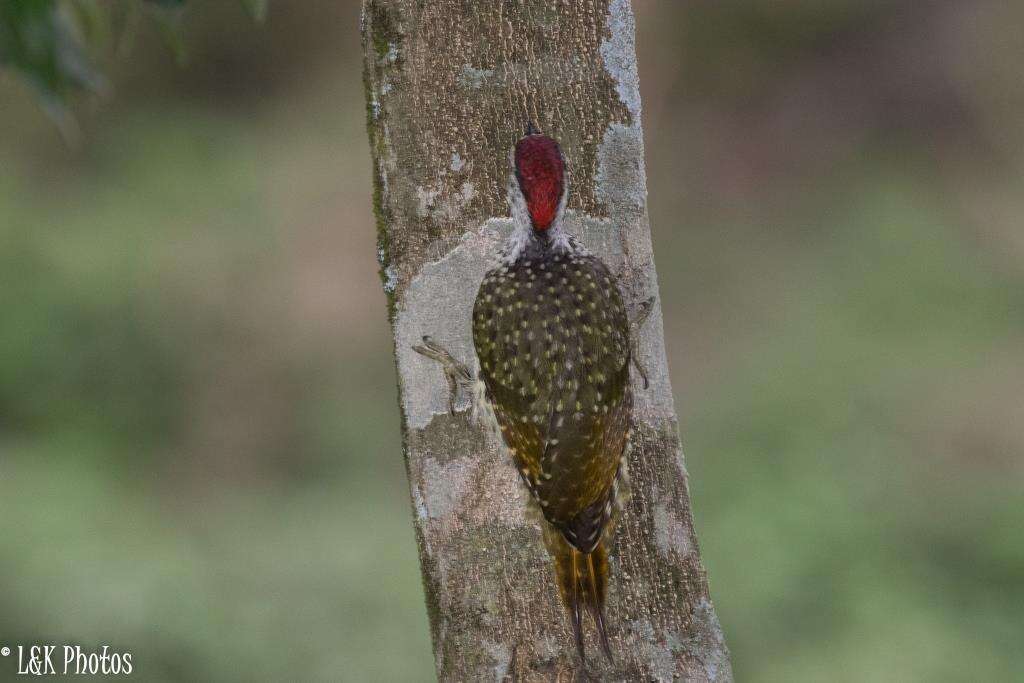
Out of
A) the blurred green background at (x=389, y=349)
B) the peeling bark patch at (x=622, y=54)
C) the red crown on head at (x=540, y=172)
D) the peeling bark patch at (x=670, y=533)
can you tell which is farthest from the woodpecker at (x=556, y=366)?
the blurred green background at (x=389, y=349)

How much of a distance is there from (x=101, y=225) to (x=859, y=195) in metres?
6.22

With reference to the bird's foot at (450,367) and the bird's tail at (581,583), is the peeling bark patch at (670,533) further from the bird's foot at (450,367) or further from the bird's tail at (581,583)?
the bird's foot at (450,367)

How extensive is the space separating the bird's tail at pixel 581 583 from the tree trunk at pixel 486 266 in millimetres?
31

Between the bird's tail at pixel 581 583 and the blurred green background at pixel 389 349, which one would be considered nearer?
the bird's tail at pixel 581 583

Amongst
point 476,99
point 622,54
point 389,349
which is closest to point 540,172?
point 476,99

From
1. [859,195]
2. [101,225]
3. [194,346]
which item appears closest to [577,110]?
[194,346]

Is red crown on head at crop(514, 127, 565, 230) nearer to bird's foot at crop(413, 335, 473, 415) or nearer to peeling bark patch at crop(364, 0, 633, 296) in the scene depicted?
peeling bark patch at crop(364, 0, 633, 296)

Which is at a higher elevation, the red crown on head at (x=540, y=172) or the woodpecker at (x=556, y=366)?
the red crown on head at (x=540, y=172)

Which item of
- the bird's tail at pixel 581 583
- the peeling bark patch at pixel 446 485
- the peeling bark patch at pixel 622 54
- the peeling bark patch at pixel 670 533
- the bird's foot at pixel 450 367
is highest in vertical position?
the peeling bark patch at pixel 622 54

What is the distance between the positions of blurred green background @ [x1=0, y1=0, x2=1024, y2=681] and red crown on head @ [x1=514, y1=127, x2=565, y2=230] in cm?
374

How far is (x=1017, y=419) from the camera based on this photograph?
8188mm

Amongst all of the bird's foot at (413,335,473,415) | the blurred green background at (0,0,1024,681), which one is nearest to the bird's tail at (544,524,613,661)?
the bird's foot at (413,335,473,415)

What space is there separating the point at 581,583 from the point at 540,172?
0.89 metres

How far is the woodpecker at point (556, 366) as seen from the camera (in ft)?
8.71
